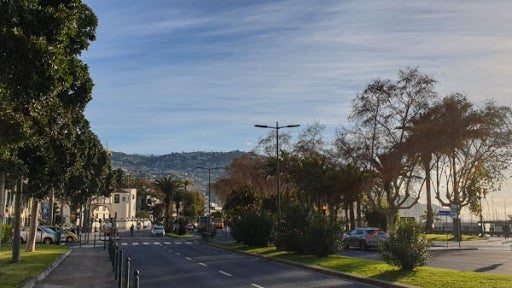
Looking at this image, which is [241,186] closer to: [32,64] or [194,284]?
[194,284]

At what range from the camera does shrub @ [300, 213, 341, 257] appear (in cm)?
2680

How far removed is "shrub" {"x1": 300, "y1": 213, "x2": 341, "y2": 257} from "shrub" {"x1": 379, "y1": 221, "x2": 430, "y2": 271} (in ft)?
26.6

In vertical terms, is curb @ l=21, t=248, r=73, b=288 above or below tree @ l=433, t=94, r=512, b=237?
below

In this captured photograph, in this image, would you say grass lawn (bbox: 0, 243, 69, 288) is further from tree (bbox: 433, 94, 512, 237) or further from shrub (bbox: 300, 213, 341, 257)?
tree (bbox: 433, 94, 512, 237)

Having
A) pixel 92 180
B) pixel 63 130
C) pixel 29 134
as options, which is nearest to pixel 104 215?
pixel 92 180

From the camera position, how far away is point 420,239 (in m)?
18.3

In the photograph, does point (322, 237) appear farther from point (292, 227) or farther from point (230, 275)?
point (230, 275)

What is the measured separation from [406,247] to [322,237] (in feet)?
29.7

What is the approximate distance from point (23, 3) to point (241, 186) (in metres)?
65.3

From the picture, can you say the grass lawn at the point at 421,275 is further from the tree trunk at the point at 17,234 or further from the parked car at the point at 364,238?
the parked car at the point at 364,238

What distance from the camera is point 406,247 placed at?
59.3 feet

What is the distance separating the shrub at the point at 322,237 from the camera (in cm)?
2680

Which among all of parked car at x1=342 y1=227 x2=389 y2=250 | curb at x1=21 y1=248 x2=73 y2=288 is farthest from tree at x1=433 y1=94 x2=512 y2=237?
curb at x1=21 y1=248 x2=73 y2=288

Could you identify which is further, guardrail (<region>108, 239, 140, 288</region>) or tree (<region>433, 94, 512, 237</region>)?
tree (<region>433, 94, 512, 237</region>)
